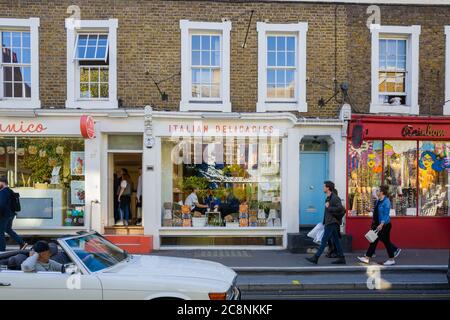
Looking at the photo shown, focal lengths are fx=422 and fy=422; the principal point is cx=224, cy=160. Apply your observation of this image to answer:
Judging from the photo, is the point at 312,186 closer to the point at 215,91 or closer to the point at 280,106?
the point at 280,106

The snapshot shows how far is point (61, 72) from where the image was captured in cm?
1176

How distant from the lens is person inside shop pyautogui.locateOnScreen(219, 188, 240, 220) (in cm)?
1240

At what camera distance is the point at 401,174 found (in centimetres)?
1249

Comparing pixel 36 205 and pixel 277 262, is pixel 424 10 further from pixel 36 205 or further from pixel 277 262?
pixel 36 205

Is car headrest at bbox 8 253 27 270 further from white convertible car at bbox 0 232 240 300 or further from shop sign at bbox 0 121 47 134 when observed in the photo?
shop sign at bbox 0 121 47 134

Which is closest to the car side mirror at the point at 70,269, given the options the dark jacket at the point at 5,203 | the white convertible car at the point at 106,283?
the white convertible car at the point at 106,283

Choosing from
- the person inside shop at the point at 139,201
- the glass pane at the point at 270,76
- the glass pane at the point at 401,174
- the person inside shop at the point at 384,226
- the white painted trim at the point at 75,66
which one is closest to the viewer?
the person inside shop at the point at 384,226

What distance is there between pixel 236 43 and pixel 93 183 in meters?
5.62

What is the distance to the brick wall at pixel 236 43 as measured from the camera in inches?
462

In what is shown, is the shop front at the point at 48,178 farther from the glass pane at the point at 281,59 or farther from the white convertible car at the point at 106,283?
the white convertible car at the point at 106,283

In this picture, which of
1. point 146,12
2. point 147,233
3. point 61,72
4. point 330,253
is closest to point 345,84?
point 330,253

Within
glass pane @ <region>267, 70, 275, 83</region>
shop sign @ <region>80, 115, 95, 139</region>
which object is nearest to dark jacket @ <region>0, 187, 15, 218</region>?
shop sign @ <region>80, 115, 95, 139</region>

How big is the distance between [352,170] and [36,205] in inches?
357

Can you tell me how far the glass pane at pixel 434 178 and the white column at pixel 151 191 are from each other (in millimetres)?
7688
